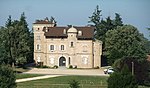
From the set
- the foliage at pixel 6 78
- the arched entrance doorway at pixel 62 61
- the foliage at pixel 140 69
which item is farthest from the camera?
the arched entrance doorway at pixel 62 61

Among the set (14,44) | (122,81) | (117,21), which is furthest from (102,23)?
(122,81)

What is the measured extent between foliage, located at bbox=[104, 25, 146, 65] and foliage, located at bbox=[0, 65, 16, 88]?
134 ft

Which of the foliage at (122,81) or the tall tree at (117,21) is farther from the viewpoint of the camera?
the tall tree at (117,21)

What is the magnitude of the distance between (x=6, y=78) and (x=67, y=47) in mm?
45927

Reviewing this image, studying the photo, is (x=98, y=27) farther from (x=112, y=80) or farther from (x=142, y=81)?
(x=112, y=80)

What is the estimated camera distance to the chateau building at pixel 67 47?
237 feet

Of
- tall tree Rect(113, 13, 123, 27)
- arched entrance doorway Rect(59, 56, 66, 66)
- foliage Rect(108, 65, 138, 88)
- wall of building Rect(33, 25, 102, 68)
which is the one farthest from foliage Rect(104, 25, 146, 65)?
foliage Rect(108, 65, 138, 88)

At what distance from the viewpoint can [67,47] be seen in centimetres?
7275

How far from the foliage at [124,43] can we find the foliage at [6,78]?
41.0 metres

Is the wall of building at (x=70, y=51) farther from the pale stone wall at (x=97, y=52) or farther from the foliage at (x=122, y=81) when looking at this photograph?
the foliage at (x=122, y=81)

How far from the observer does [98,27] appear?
3376 inches

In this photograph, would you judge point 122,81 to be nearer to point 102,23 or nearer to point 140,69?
point 140,69

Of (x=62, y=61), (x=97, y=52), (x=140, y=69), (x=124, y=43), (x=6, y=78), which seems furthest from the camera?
(x=62, y=61)

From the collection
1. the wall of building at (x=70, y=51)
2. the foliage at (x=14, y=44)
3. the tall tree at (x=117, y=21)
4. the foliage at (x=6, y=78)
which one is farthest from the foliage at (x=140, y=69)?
the tall tree at (x=117, y=21)
